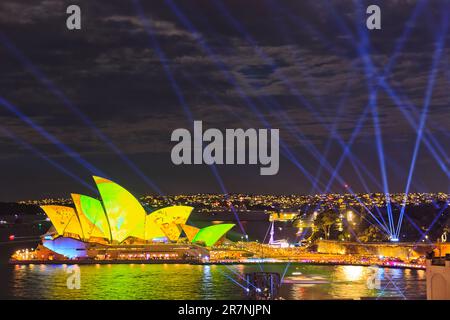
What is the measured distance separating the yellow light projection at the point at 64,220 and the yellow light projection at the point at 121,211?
279 cm

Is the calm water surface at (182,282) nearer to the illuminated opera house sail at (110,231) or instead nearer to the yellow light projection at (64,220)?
the illuminated opera house sail at (110,231)

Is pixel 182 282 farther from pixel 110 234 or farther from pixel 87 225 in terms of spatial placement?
pixel 87 225

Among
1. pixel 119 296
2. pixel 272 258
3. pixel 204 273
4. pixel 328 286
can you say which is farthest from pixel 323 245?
pixel 119 296

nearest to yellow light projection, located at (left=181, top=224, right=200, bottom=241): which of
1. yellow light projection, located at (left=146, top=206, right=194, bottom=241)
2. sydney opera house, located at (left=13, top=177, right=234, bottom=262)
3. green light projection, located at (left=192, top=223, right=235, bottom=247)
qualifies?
green light projection, located at (left=192, top=223, right=235, bottom=247)

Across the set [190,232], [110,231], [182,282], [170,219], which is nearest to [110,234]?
[110,231]

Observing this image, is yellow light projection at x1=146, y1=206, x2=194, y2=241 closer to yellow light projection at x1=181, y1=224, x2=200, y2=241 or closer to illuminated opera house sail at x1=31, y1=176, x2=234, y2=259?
illuminated opera house sail at x1=31, y1=176, x2=234, y2=259

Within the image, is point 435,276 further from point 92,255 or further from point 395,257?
point 92,255

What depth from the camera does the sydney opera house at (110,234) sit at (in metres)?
46.2

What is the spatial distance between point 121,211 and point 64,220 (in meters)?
4.52

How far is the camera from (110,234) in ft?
156

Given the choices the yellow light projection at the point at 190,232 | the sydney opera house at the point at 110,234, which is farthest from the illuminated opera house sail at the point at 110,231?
the yellow light projection at the point at 190,232

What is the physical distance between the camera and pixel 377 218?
61.4 meters

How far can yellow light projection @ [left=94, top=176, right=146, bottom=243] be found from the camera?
1785 inches

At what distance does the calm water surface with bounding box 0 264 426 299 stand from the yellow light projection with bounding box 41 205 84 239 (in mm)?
4728
